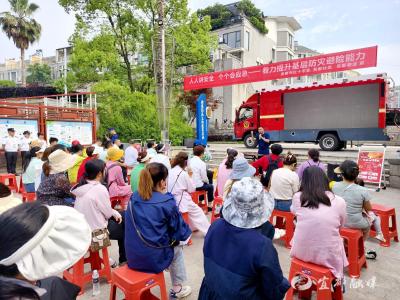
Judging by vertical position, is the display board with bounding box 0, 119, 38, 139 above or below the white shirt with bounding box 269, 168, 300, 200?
above

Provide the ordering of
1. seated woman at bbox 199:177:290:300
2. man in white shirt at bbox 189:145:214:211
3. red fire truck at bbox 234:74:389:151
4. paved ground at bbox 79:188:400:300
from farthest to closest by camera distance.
Result: red fire truck at bbox 234:74:389:151
man in white shirt at bbox 189:145:214:211
paved ground at bbox 79:188:400:300
seated woman at bbox 199:177:290:300

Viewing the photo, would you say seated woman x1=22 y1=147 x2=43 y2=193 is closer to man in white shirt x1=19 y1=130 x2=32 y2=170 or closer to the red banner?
man in white shirt x1=19 y1=130 x2=32 y2=170

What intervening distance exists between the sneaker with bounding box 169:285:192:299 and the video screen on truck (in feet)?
35.3

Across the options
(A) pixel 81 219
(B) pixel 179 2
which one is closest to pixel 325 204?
(A) pixel 81 219

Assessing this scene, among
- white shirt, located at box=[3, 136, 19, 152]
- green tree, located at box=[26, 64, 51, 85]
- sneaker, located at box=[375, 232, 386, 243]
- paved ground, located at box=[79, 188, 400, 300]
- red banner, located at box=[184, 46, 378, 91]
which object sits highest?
green tree, located at box=[26, 64, 51, 85]

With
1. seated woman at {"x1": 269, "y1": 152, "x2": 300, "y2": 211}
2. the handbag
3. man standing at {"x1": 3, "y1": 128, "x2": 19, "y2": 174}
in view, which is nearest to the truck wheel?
man standing at {"x1": 3, "y1": 128, "x2": 19, "y2": 174}

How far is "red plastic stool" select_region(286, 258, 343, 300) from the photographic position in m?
2.69

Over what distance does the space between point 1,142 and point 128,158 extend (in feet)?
15.9

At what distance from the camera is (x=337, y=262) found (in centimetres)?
273

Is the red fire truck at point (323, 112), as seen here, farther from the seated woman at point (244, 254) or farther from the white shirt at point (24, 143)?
the seated woman at point (244, 254)

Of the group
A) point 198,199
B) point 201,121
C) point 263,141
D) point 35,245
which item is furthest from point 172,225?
point 201,121

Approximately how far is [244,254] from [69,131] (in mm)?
10909

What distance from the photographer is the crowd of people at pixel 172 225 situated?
42.9 inches

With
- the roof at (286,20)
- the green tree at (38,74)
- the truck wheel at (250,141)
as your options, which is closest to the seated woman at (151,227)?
the truck wheel at (250,141)
